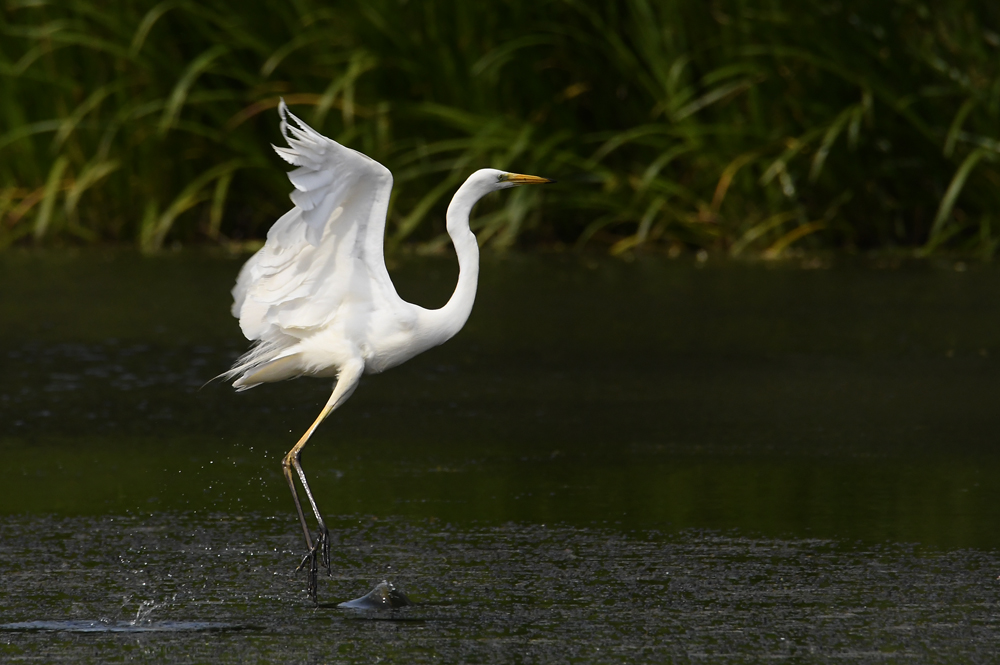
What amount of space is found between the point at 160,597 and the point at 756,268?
7400 mm

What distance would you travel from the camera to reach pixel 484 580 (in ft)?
13.1

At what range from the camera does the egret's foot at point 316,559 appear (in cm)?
407

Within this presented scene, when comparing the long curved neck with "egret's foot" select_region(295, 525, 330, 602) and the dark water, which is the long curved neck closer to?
the dark water

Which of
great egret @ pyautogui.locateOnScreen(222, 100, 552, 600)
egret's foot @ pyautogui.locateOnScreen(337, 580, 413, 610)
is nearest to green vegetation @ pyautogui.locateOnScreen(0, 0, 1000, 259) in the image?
great egret @ pyautogui.locateOnScreen(222, 100, 552, 600)

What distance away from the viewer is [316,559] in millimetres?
4215

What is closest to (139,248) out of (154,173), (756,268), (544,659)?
(154,173)

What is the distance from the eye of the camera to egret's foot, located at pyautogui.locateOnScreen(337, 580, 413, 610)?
374 centimetres

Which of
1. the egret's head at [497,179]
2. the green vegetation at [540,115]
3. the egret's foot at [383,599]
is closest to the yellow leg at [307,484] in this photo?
the egret's foot at [383,599]

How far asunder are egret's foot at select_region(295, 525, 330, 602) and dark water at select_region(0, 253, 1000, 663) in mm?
38

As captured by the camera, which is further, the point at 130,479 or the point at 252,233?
the point at 252,233

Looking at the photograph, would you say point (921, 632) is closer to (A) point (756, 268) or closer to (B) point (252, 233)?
(A) point (756, 268)

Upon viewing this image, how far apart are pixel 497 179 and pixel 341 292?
661mm

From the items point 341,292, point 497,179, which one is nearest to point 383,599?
point 341,292

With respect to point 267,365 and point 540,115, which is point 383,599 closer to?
point 267,365
